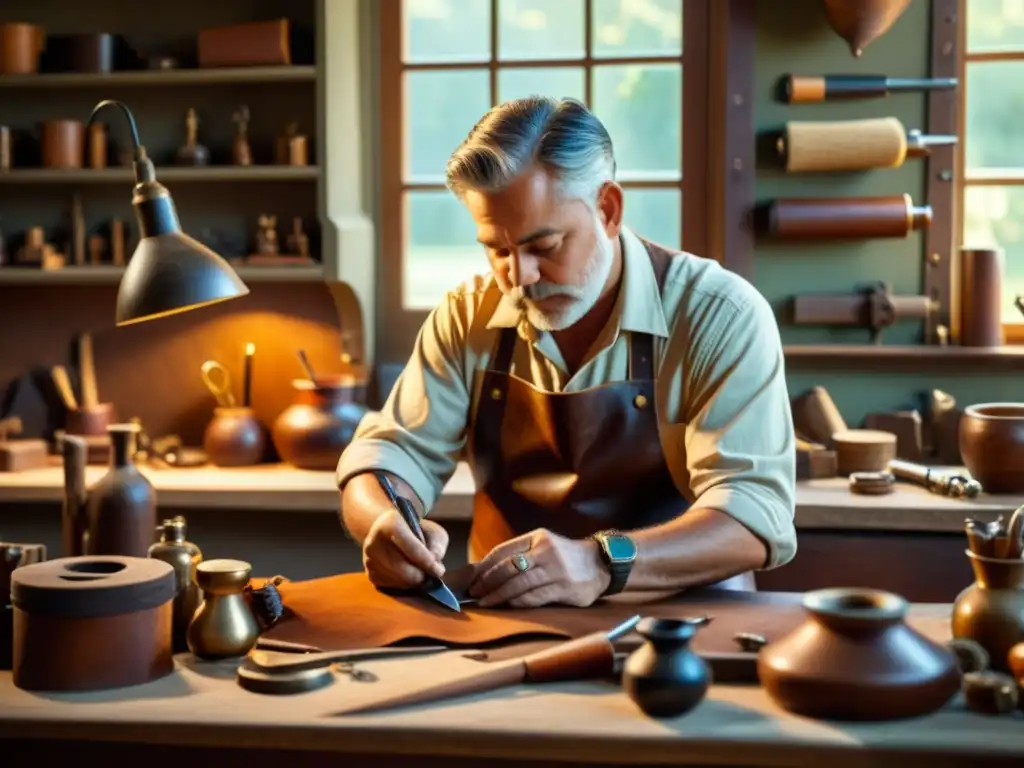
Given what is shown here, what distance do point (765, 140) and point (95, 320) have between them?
8.08 feet

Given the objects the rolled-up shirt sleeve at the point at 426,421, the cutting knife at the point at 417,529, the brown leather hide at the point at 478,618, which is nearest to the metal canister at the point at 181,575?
the brown leather hide at the point at 478,618

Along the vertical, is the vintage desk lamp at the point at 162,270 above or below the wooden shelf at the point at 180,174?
below

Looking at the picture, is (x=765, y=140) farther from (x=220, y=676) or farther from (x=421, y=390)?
(x=220, y=676)

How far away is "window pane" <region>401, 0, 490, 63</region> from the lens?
4.73 m

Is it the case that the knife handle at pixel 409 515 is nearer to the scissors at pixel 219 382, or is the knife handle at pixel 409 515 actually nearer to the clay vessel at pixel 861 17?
the scissors at pixel 219 382

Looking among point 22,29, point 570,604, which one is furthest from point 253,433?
point 570,604

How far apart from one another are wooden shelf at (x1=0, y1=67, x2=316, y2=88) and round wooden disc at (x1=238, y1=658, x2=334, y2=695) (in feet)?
9.22

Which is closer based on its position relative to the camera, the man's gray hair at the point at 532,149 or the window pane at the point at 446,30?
the man's gray hair at the point at 532,149

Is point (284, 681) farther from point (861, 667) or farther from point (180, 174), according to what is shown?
point (180, 174)

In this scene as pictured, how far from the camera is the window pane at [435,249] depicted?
4.82 metres

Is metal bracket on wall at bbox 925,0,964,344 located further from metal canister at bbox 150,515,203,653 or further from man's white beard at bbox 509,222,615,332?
metal canister at bbox 150,515,203,653

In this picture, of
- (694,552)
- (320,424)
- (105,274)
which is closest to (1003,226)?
(320,424)

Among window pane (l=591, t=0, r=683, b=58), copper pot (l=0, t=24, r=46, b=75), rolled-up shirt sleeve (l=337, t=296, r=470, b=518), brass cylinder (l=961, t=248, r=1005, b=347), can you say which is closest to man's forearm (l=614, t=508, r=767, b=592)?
rolled-up shirt sleeve (l=337, t=296, r=470, b=518)

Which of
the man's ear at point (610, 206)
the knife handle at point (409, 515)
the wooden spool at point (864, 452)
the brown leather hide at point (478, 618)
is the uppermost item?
the man's ear at point (610, 206)
